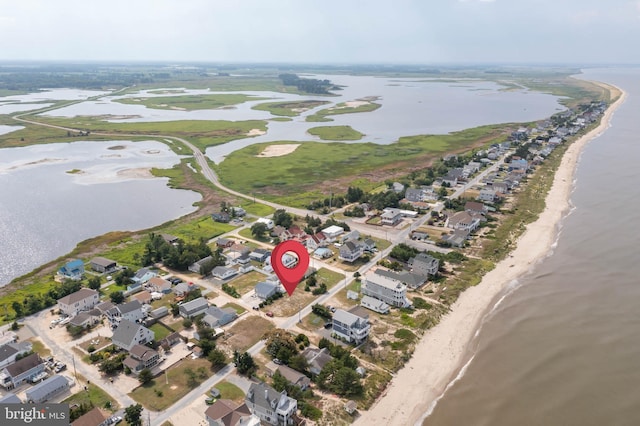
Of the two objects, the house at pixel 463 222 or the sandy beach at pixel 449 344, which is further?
the house at pixel 463 222

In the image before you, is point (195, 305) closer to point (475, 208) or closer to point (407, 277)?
point (407, 277)

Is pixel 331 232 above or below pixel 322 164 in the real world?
below

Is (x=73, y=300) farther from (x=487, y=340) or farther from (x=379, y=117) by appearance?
(x=379, y=117)

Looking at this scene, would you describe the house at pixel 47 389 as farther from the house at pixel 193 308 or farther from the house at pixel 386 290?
the house at pixel 386 290

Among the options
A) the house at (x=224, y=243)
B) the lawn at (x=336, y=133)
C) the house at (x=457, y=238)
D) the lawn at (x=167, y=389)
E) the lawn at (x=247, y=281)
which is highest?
the lawn at (x=336, y=133)

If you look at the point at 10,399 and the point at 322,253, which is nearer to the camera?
the point at 10,399

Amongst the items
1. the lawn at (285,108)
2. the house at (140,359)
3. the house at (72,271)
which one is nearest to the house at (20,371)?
the house at (140,359)

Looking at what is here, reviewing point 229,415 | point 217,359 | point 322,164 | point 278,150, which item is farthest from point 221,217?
point 278,150

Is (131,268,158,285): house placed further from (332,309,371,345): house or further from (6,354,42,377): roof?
(332,309,371,345): house
